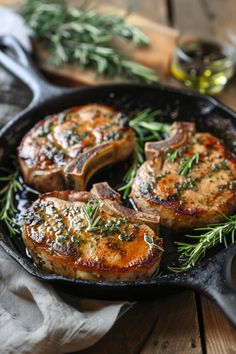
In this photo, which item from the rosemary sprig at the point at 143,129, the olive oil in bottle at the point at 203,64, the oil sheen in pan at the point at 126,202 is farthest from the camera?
the olive oil in bottle at the point at 203,64

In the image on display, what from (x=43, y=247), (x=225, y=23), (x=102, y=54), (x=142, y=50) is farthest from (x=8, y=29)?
(x=43, y=247)

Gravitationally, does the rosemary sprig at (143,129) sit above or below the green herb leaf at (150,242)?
below

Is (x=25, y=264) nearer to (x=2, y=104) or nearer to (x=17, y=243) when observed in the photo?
(x=17, y=243)

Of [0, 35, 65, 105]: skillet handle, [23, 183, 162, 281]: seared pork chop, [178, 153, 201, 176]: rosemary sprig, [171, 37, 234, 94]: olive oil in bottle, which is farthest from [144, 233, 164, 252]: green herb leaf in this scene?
[171, 37, 234, 94]: olive oil in bottle

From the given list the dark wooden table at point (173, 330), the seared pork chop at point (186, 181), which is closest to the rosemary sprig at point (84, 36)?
the seared pork chop at point (186, 181)

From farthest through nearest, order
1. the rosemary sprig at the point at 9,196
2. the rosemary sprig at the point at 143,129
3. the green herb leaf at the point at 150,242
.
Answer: the rosemary sprig at the point at 143,129 < the rosemary sprig at the point at 9,196 < the green herb leaf at the point at 150,242

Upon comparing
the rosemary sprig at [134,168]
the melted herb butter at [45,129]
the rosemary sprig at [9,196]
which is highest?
the melted herb butter at [45,129]

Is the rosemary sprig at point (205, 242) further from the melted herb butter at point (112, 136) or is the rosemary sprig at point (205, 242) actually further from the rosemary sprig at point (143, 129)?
the melted herb butter at point (112, 136)

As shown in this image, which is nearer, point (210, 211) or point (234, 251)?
point (234, 251)
